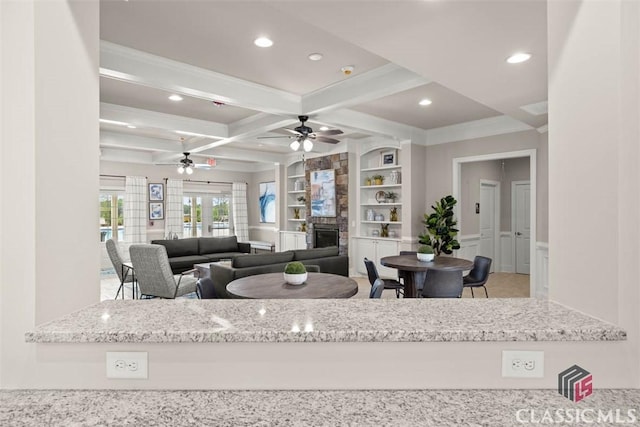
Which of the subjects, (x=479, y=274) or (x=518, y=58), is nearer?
(x=518, y=58)

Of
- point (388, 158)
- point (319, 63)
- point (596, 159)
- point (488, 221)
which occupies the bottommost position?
point (488, 221)

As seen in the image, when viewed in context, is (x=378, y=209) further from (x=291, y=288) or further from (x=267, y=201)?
(x=291, y=288)

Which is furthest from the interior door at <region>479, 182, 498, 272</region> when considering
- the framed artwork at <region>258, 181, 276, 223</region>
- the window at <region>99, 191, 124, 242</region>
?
the window at <region>99, 191, 124, 242</region>

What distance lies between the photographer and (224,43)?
3.14m

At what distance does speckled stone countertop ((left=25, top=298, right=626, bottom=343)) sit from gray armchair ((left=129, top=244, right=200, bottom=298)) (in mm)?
3505

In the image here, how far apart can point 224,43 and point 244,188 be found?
7.33m

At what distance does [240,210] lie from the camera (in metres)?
10.2

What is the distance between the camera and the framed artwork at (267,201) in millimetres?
10062

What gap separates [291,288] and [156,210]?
22.5 ft

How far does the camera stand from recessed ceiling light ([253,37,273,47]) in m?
3.07

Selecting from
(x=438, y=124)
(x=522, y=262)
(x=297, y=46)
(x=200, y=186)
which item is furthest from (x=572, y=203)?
(x=200, y=186)

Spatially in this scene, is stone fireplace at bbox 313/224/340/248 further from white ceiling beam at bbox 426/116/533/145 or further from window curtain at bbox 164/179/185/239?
window curtain at bbox 164/179/185/239

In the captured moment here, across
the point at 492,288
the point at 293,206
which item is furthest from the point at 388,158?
the point at 492,288

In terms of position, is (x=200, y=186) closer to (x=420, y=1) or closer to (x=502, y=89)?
(x=502, y=89)
